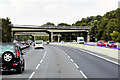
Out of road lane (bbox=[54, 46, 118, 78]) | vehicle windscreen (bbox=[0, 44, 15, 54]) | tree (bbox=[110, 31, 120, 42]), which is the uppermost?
tree (bbox=[110, 31, 120, 42])

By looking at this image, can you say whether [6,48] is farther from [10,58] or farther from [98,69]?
[98,69]

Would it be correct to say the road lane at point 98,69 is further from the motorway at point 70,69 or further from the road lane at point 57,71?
the road lane at point 57,71

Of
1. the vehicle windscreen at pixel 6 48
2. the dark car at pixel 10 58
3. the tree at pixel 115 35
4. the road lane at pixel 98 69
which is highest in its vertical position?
the tree at pixel 115 35

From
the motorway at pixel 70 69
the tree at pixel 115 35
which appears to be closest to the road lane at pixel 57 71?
the motorway at pixel 70 69

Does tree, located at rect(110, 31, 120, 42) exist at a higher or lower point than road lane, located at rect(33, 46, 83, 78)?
higher

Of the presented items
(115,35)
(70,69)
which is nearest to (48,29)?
(115,35)

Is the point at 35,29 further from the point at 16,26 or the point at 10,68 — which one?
the point at 10,68

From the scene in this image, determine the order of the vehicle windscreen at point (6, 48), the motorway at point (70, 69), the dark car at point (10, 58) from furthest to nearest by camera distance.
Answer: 1. the vehicle windscreen at point (6, 48)
2. the motorway at point (70, 69)
3. the dark car at point (10, 58)

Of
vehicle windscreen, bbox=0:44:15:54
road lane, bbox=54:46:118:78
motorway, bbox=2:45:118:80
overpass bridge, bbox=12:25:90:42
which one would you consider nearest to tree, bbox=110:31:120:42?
overpass bridge, bbox=12:25:90:42

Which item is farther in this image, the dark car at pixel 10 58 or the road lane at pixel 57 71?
the road lane at pixel 57 71

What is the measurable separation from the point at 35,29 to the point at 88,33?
27620 millimetres

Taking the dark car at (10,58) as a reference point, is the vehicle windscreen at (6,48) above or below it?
above

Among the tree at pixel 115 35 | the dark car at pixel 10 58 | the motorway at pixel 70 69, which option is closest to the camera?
the dark car at pixel 10 58

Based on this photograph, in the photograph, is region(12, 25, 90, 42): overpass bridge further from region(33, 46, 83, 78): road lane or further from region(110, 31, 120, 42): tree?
region(33, 46, 83, 78): road lane
